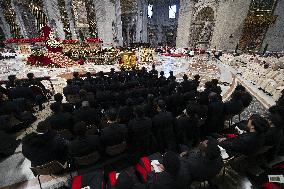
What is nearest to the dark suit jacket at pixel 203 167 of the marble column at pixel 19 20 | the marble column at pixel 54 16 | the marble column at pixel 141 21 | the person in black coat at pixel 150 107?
the person in black coat at pixel 150 107

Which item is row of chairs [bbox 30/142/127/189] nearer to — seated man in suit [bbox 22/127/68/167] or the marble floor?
seated man in suit [bbox 22/127/68/167]

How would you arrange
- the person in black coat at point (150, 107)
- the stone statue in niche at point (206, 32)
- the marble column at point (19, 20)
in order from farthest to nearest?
the stone statue in niche at point (206, 32)
the marble column at point (19, 20)
the person in black coat at point (150, 107)

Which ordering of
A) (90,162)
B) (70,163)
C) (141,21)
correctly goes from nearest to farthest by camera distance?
(90,162) → (70,163) → (141,21)

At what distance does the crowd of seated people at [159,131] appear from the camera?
12.0 feet

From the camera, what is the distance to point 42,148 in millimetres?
4016

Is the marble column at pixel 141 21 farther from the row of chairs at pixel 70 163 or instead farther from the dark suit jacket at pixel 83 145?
the dark suit jacket at pixel 83 145

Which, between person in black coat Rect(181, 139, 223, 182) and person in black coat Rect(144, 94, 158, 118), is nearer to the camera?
person in black coat Rect(181, 139, 223, 182)

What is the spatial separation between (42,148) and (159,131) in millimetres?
2865

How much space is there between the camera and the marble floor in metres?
4.67

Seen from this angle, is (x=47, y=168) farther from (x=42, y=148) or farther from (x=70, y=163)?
(x=70, y=163)

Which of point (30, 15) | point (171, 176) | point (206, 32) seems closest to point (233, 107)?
point (171, 176)

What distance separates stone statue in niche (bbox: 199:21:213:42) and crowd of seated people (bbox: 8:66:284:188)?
66.4 ft

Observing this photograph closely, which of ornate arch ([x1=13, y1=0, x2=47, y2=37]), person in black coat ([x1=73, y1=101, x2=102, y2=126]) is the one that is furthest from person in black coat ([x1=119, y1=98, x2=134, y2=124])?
ornate arch ([x1=13, y1=0, x2=47, y2=37])

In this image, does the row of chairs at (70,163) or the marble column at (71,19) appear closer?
the row of chairs at (70,163)
